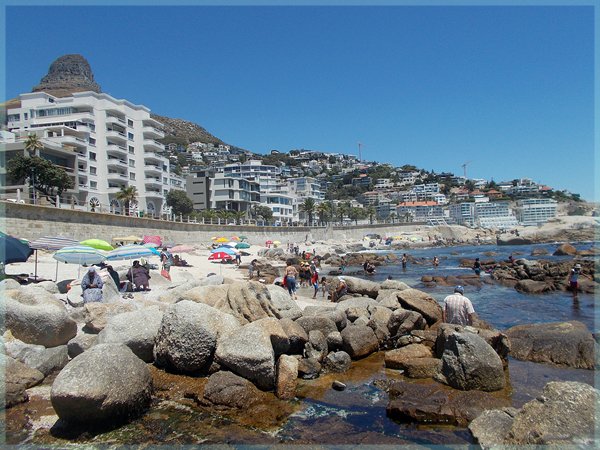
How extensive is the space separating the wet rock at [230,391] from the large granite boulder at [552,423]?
382cm

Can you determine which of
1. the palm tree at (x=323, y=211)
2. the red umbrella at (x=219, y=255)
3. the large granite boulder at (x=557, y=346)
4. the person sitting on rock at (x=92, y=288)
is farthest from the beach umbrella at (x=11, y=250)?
the palm tree at (x=323, y=211)

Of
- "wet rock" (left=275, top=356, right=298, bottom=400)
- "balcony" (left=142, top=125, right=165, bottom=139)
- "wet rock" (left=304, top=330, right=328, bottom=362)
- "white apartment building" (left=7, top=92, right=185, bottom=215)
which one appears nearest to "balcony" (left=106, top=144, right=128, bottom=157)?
"white apartment building" (left=7, top=92, right=185, bottom=215)

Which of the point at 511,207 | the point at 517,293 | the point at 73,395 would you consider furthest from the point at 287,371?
the point at 511,207

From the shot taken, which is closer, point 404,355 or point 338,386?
point 338,386

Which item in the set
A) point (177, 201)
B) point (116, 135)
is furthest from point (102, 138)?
point (177, 201)

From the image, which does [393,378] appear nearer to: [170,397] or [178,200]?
[170,397]

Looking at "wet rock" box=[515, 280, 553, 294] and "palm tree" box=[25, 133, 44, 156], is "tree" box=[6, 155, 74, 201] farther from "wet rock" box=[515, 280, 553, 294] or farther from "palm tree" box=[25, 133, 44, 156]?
"wet rock" box=[515, 280, 553, 294]

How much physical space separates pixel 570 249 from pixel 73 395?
179 feet

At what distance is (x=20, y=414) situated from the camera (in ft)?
22.9

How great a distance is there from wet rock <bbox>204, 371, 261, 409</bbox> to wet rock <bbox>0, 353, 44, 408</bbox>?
3.24 meters

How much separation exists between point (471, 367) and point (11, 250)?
16012mm

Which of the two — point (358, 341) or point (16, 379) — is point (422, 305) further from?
point (16, 379)

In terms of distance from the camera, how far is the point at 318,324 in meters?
11.0

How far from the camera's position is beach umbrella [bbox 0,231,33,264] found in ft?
49.6
